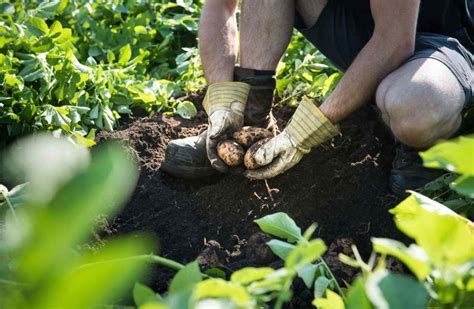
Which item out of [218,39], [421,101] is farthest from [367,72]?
[218,39]

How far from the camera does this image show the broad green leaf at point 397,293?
0.76 meters

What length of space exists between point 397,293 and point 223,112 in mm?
1743

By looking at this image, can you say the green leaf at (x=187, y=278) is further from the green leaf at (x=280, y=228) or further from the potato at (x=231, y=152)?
the potato at (x=231, y=152)

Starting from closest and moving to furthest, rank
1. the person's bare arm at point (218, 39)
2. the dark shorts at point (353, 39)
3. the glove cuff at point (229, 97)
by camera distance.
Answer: the dark shorts at point (353, 39) → the glove cuff at point (229, 97) → the person's bare arm at point (218, 39)

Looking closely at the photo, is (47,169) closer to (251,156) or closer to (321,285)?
(321,285)

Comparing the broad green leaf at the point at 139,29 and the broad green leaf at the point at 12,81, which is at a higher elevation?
the broad green leaf at the point at 12,81

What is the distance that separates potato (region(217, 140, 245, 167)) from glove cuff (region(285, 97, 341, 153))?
7.1 inches

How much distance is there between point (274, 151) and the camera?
2.34m

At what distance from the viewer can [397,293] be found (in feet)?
2.51

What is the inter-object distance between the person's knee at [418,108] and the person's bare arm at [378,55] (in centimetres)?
5

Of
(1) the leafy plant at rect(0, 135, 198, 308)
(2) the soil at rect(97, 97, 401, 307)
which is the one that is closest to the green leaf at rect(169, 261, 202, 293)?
(1) the leafy plant at rect(0, 135, 198, 308)

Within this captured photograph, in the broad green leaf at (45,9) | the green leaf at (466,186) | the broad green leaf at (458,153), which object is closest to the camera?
the broad green leaf at (458,153)

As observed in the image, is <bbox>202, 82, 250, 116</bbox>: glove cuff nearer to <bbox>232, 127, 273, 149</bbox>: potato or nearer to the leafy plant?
<bbox>232, 127, 273, 149</bbox>: potato

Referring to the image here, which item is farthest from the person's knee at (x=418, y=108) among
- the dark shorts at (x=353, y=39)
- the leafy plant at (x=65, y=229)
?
the leafy plant at (x=65, y=229)
